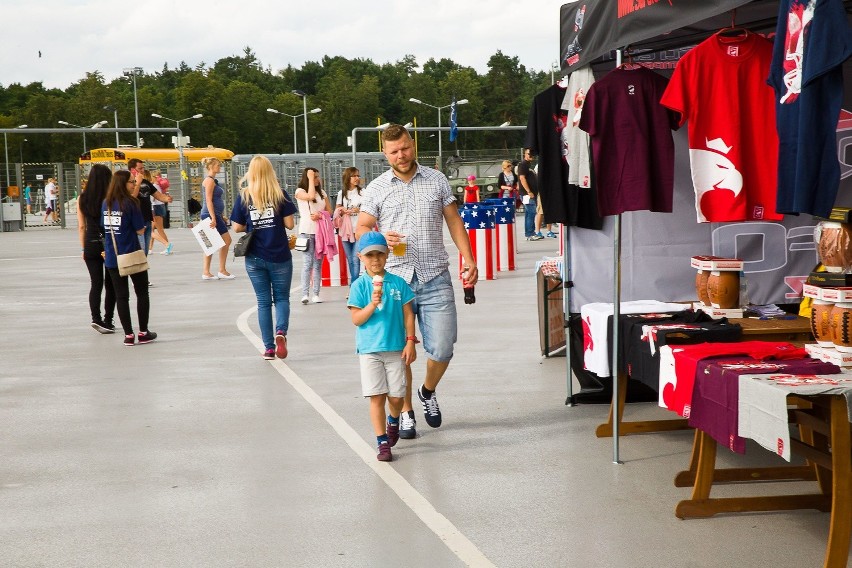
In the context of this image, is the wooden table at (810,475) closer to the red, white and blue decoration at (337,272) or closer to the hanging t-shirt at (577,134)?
the hanging t-shirt at (577,134)

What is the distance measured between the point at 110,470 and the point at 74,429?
4.55ft

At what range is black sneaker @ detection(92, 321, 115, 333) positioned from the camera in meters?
13.4

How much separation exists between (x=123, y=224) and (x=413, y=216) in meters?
5.89

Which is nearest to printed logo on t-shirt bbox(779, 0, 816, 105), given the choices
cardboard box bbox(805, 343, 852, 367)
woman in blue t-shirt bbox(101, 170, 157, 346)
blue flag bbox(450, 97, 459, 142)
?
cardboard box bbox(805, 343, 852, 367)

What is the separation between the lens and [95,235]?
13234mm

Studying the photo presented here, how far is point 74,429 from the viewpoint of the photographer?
8.11 m

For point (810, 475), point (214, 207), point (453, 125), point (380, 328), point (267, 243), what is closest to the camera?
point (810, 475)

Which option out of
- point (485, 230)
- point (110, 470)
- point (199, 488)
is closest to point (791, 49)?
point (199, 488)

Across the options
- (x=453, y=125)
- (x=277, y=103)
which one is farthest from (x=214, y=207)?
(x=277, y=103)

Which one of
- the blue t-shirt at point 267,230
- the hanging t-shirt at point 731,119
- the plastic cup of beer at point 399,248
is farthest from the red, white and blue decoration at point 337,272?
the hanging t-shirt at point 731,119

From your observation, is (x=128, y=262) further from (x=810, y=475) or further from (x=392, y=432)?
(x=810, y=475)

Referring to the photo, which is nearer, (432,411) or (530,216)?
(432,411)

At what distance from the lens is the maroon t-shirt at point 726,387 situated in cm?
498

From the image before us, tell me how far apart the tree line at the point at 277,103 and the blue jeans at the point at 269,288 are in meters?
92.3
